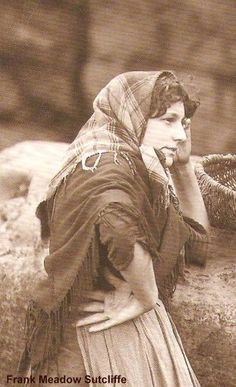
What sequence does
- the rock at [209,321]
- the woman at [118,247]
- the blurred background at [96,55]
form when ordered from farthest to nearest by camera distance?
the blurred background at [96,55] < the rock at [209,321] < the woman at [118,247]

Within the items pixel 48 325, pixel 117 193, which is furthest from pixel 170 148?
pixel 48 325

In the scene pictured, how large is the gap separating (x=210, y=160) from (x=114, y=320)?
0.72 metres

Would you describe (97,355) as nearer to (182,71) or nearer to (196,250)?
(196,250)

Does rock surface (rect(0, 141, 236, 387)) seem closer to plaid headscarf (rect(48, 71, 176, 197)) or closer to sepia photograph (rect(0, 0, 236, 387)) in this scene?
sepia photograph (rect(0, 0, 236, 387))

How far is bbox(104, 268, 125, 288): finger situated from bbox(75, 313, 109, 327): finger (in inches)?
4.6

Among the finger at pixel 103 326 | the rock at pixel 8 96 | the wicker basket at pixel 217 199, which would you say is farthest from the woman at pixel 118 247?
the rock at pixel 8 96

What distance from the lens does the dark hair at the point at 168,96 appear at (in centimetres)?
344

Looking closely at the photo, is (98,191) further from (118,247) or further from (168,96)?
(168,96)

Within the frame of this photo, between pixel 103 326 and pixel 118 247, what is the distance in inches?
12.0

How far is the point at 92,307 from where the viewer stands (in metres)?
3.40

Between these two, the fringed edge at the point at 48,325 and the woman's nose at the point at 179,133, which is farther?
the woman's nose at the point at 179,133

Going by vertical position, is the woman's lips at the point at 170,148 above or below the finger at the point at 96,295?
above

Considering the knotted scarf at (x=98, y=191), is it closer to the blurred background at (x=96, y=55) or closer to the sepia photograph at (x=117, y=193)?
the sepia photograph at (x=117, y=193)

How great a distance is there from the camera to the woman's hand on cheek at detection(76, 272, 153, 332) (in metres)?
3.38
